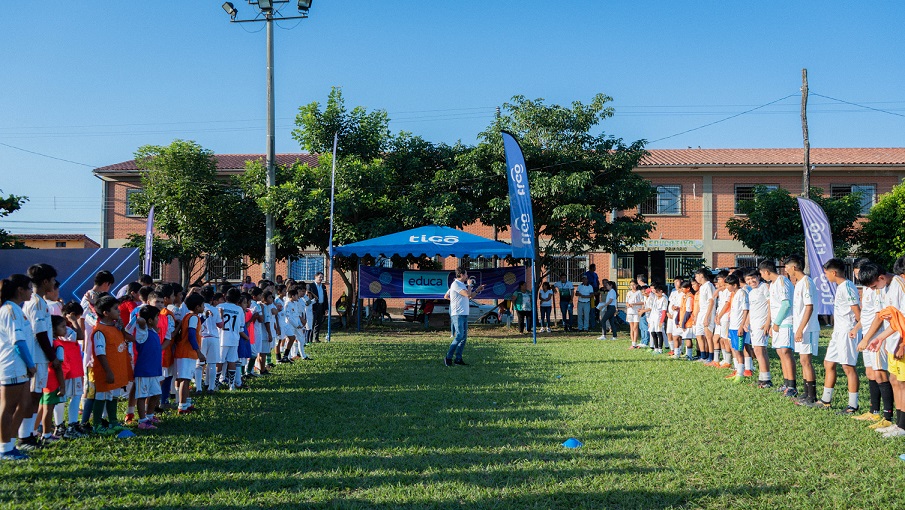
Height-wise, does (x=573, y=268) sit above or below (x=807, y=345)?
above

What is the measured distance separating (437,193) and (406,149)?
231 centimetres

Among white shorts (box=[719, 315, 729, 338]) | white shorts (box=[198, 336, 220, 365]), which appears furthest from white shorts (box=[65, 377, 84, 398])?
white shorts (box=[719, 315, 729, 338])

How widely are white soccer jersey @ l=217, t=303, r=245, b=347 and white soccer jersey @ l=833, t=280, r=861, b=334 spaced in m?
7.49

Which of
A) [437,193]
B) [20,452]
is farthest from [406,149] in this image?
[20,452]

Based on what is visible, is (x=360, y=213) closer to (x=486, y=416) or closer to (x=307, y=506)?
(x=486, y=416)

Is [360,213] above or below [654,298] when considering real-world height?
above

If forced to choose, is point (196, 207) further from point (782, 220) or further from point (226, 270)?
point (782, 220)

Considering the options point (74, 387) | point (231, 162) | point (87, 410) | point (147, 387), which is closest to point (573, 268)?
point (231, 162)

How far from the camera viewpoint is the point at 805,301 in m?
8.64

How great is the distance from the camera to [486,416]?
7840 millimetres

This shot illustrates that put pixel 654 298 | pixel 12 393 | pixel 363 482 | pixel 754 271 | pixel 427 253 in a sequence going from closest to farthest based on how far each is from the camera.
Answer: pixel 363 482
pixel 12 393
pixel 754 271
pixel 654 298
pixel 427 253

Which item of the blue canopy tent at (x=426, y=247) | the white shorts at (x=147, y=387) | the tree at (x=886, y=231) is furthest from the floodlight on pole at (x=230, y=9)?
the tree at (x=886, y=231)

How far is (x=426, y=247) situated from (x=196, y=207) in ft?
30.2

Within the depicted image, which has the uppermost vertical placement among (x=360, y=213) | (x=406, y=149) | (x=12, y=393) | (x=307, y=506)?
(x=406, y=149)
